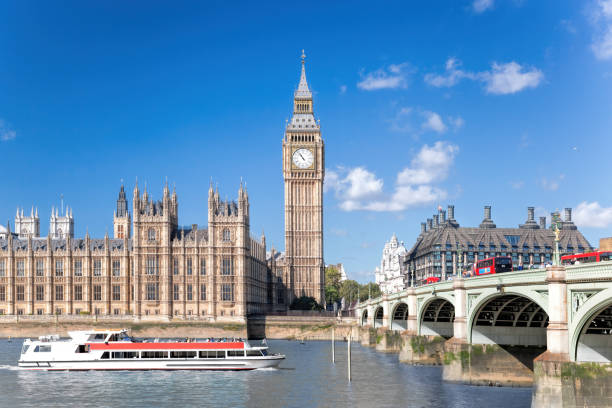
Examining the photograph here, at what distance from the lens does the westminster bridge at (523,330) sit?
4359cm

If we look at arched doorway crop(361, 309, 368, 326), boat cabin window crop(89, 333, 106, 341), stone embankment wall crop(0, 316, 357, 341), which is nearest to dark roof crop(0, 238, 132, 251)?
stone embankment wall crop(0, 316, 357, 341)

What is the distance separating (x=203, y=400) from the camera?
65.4 m

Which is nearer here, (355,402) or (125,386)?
(355,402)

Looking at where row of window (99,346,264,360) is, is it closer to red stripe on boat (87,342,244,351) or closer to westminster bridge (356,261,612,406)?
red stripe on boat (87,342,244,351)

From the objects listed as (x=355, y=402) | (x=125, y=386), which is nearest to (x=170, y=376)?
(x=125, y=386)

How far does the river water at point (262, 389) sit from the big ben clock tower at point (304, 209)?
291ft

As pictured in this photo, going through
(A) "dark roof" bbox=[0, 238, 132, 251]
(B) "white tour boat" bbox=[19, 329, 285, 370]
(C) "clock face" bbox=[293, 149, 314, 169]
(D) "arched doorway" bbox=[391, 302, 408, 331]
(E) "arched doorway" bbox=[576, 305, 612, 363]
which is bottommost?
(B) "white tour boat" bbox=[19, 329, 285, 370]

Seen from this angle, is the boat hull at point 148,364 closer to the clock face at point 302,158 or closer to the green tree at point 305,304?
the green tree at point 305,304

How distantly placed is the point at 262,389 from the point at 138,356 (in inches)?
838

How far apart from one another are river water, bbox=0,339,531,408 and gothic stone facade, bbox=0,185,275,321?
53.6 metres

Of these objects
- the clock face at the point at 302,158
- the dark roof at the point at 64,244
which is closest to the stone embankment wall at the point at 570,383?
the dark roof at the point at 64,244

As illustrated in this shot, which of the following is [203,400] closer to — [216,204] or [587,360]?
[587,360]

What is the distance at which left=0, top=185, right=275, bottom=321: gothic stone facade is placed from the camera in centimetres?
14738

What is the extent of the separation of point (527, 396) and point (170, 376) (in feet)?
124
